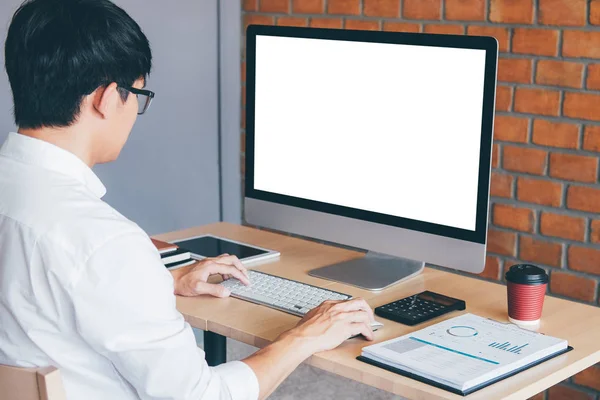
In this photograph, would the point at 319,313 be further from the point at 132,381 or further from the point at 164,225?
the point at 164,225

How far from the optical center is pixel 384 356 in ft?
4.68

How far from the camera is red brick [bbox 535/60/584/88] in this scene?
236 centimetres

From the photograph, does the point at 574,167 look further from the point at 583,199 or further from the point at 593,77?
the point at 593,77

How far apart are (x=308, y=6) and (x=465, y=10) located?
625 millimetres

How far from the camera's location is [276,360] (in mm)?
1432

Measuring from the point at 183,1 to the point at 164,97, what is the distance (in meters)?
0.34

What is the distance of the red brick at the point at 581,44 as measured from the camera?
231 centimetres

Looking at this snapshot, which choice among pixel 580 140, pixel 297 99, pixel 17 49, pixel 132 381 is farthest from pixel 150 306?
pixel 580 140

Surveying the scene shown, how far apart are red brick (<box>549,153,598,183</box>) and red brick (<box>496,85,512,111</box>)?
0.19 meters

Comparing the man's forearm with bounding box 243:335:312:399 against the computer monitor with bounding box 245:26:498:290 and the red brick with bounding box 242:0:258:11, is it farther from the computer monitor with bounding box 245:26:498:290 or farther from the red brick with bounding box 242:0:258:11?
the red brick with bounding box 242:0:258:11

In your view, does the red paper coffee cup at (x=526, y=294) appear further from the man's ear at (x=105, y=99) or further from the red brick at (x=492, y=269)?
the red brick at (x=492, y=269)

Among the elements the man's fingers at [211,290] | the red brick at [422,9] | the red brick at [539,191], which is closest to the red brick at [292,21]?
the red brick at [422,9]

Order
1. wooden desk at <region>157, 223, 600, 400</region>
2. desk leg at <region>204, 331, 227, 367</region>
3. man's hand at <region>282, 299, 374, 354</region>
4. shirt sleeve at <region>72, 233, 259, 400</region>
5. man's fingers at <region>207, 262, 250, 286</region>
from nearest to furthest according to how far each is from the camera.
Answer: shirt sleeve at <region>72, 233, 259, 400</region> → wooden desk at <region>157, 223, 600, 400</region> → man's hand at <region>282, 299, 374, 354</region> → man's fingers at <region>207, 262, 250, 286</region> → desk leg at <region>204, 331, 227, 367</region>

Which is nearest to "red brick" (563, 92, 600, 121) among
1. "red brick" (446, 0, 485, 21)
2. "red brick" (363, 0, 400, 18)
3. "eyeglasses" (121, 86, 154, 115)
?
"red brick" (446, 0, 485, 21)
